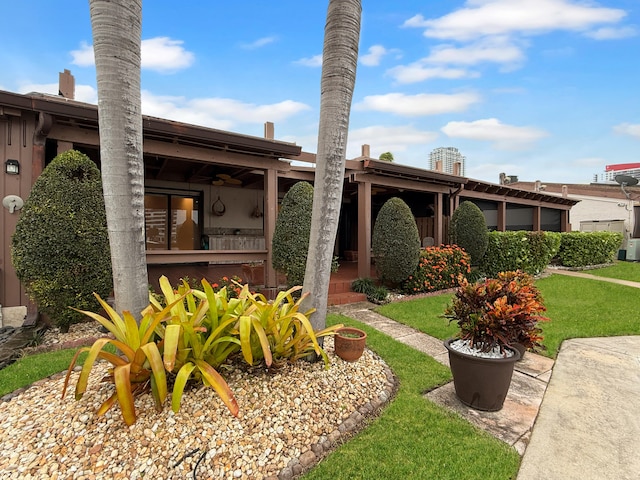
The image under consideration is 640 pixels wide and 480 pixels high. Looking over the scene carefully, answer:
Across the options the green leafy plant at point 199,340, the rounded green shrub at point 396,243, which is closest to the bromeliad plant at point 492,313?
the green leafy plant at point 199,340

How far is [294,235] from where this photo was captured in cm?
579

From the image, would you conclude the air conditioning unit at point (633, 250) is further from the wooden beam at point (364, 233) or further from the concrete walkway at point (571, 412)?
the wooden beam at point (364, 233)

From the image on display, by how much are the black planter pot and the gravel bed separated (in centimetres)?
78

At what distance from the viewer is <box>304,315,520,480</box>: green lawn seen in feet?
6.38

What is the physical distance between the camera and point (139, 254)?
239cm

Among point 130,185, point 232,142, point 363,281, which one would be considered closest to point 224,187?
point 232,142

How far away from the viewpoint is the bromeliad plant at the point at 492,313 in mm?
2662

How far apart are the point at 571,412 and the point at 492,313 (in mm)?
1109

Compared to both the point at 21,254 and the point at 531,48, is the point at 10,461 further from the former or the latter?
the point at 531,48

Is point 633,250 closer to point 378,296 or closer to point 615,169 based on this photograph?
point 378,296

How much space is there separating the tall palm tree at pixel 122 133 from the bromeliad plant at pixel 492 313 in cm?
270

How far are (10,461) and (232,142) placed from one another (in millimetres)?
4897

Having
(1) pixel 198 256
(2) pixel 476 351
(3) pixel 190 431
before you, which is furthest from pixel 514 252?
(3) pixel 190 431

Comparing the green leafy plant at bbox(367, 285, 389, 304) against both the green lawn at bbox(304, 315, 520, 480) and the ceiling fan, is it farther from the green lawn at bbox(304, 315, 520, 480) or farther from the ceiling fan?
the ceiling fan
